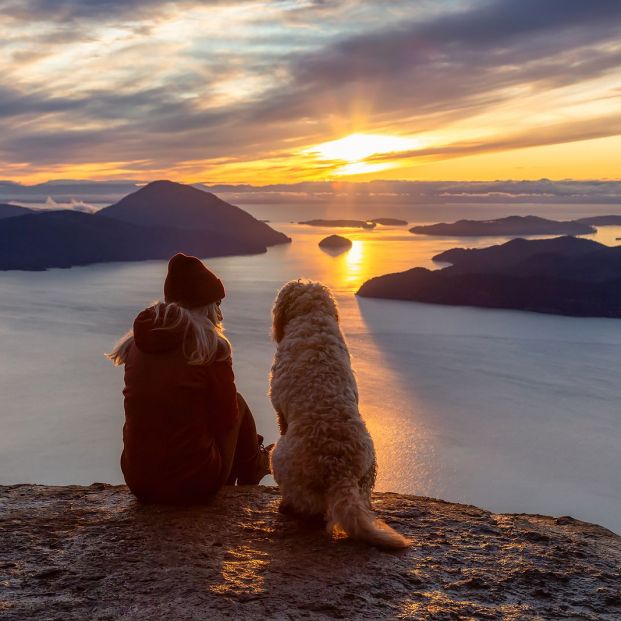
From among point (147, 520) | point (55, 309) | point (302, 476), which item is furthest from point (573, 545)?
point (55, 309)

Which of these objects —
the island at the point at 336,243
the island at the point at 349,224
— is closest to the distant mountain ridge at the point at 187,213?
the island at the point at 349,224

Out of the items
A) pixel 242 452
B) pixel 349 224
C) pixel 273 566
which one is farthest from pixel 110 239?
pixel 273 566

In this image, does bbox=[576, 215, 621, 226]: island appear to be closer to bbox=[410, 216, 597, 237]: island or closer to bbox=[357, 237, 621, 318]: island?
bbox=[410, 216, 597, 237]: island

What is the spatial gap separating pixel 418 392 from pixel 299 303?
28876 mm

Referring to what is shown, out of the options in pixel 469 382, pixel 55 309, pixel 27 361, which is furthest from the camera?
pixel 55 309

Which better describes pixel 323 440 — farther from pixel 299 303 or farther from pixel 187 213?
pixel 187 213

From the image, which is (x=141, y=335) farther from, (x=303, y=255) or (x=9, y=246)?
(x=9, y=246)

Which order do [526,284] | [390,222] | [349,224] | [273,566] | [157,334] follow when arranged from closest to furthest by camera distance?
[273,566]
[157,334]
[526,284]
[349,224]
[390,222]

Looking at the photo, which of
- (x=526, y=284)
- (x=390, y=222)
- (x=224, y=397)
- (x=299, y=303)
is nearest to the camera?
(x=224, y=397)

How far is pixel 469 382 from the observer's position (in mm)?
33312

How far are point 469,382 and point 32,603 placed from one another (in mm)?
32814

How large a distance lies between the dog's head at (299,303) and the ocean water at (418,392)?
671 inches

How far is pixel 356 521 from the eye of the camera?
2977mm

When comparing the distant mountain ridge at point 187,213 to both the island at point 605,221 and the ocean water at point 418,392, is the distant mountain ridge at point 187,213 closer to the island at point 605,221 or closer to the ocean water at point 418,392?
the ocean water at point 418,392
